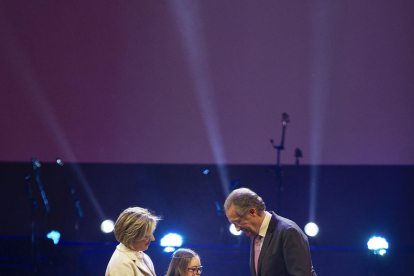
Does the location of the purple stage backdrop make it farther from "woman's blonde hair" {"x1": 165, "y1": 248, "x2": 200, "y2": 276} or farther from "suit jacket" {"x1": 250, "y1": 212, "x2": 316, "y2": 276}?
"suit jacket" {"x1": 250, "y1": 212, "x2": 316, "y2": 276}

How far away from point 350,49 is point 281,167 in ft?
6.59

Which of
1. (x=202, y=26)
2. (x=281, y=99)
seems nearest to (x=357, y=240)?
(x=281, y=99)

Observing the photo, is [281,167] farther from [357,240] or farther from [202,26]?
[202,26]

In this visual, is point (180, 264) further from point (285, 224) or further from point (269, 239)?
point (285, 224)

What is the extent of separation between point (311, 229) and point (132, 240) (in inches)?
157

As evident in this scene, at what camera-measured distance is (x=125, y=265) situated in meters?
2.01

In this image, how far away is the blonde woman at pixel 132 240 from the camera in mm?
2027

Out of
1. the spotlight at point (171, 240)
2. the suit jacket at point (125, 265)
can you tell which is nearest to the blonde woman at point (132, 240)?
the suit jacket at point (125, 265)

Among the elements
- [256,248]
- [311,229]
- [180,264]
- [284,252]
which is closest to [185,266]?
[180,264]

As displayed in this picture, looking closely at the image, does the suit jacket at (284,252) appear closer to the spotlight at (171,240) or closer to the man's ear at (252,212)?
the man's ear at (252,212)

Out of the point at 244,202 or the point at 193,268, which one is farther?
the point at 193,268

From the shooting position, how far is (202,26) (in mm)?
6164

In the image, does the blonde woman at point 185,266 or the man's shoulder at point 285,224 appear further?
the blonde woman at point 185,266

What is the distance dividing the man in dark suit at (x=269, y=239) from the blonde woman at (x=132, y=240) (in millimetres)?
488
